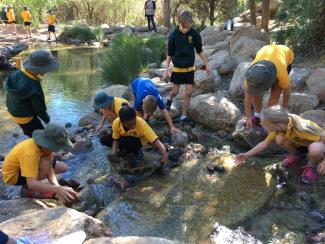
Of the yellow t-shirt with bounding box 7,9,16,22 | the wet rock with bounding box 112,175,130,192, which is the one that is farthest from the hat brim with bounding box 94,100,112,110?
the yellow t-shirt with bounding box 7,9,16,22

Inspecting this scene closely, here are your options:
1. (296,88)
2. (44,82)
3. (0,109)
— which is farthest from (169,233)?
(44,82)

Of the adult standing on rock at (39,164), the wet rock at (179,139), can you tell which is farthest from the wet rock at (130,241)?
the wet rock at (179,139)

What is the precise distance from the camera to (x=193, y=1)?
1303 centimetres

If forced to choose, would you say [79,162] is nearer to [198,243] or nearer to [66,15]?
[198,243]

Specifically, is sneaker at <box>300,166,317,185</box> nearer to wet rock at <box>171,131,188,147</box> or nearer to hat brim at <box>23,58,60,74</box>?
wet rock at <box>171,131,188,147</box>

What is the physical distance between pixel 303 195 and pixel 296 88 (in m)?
2.26

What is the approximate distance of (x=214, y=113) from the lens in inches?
186

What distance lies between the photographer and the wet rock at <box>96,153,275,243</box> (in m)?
2.99

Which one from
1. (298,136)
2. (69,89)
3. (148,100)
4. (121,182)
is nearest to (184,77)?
(148,100)

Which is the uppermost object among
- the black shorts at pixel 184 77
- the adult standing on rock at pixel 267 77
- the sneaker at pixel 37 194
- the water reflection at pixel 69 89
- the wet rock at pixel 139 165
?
the adult standing on rock at pixel 267 77

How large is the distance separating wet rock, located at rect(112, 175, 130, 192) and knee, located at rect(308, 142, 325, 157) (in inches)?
64.0

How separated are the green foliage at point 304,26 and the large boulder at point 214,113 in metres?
2.04

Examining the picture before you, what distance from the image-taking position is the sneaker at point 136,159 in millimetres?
3975

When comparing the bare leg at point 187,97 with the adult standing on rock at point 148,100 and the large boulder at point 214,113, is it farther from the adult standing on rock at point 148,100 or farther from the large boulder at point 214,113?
the adult standing on rock at point 148,100
